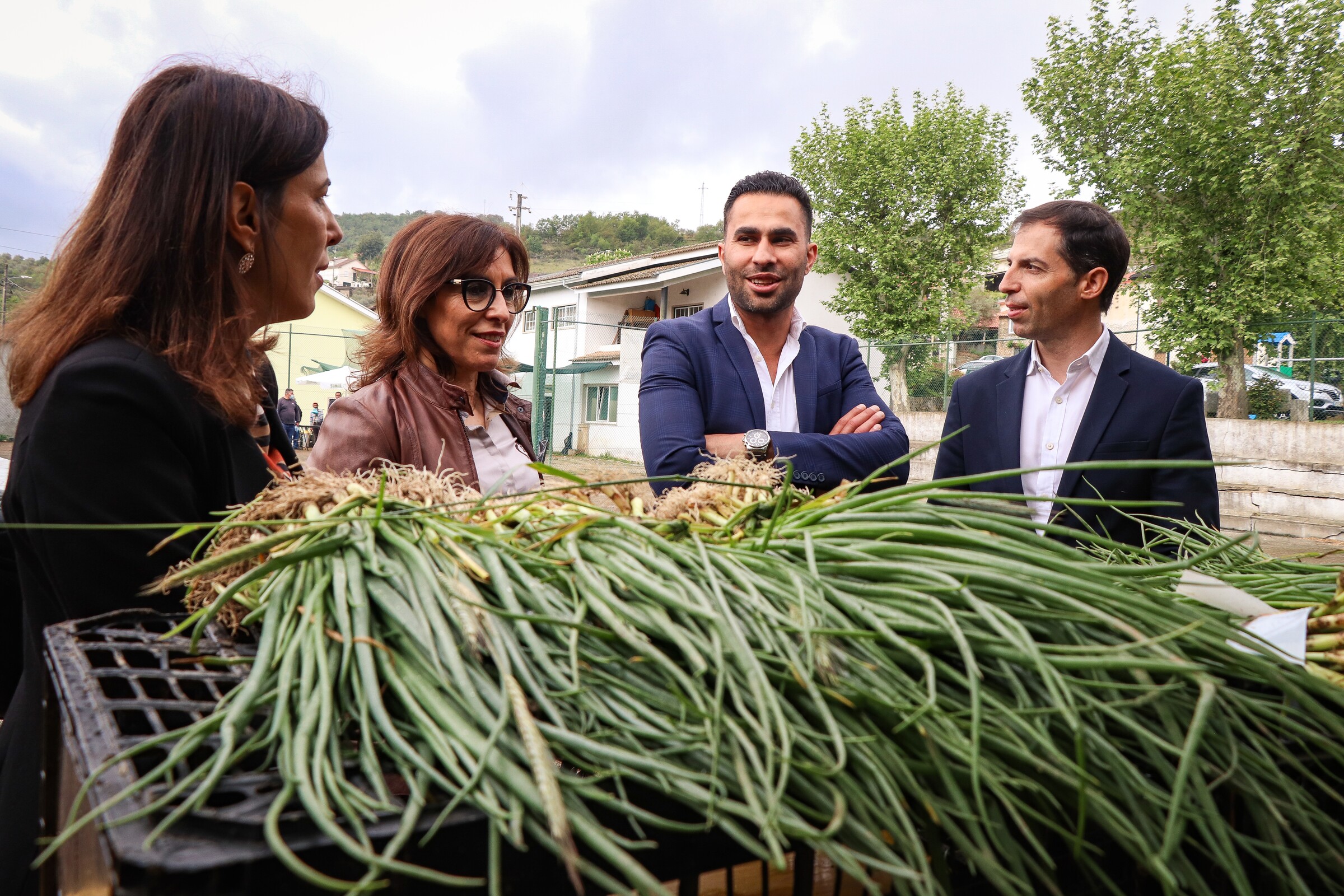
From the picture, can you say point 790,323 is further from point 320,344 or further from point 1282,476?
point 320,344

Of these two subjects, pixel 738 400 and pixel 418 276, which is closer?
pixel 418 276

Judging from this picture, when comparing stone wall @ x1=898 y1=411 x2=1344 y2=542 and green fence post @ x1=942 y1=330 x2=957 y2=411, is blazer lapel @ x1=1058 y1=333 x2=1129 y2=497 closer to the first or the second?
stone wall @ x1=898 y1=411 x2=1344 y2=542

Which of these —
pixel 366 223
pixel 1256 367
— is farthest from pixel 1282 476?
pixel 366 223

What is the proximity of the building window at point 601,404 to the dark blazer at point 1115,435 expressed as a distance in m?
22.3

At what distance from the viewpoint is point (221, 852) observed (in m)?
0.55

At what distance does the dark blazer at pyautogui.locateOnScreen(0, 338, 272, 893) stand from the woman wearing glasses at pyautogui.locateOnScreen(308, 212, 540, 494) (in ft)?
2.82

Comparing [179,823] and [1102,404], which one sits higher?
[1102,404]

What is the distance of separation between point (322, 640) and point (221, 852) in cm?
20

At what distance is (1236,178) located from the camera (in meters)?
14.4

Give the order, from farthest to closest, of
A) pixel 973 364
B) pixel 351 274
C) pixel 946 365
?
pixel 351 274 < pixel 946 365 < pixel 973 364

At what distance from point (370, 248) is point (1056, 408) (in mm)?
93844

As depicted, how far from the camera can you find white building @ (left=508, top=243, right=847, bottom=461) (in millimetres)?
24141

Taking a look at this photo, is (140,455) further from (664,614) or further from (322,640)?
(664,614)

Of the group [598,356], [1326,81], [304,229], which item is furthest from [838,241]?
[304,229]
